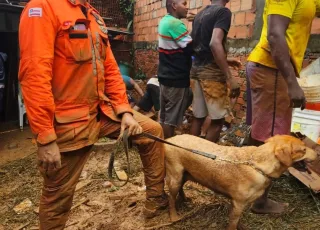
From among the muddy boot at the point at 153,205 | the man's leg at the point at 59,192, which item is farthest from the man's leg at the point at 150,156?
the man's leg at the point at 59,192

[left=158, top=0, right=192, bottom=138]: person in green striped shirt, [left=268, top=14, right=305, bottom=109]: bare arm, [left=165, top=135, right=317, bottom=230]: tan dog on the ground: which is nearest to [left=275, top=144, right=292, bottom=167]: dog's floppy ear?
[left=165, top=135, right=317, bottom=230]: tan dog on the ground

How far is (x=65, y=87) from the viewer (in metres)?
2.23

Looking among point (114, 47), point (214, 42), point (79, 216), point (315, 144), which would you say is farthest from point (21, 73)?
point (114, 47)

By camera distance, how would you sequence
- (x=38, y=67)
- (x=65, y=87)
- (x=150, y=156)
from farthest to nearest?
(x=150, y=156)
(x=65, y=87)
(x=38, y=67)

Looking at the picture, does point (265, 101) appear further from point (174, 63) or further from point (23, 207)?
point (23, 207)

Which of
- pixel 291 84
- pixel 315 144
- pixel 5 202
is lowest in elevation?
pixel 5 202

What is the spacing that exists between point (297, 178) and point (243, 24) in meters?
2.61

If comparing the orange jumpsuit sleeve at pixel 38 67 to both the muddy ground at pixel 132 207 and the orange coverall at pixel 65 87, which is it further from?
the muddy ground at pixel 132 207

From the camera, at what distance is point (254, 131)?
2.94m

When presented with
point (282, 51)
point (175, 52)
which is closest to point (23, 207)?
point (175, 52)

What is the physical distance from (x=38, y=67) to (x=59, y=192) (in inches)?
35.8

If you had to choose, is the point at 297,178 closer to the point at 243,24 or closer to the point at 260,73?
the point at 260,73

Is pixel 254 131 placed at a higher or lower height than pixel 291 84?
lower

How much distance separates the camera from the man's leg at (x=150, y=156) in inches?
104
